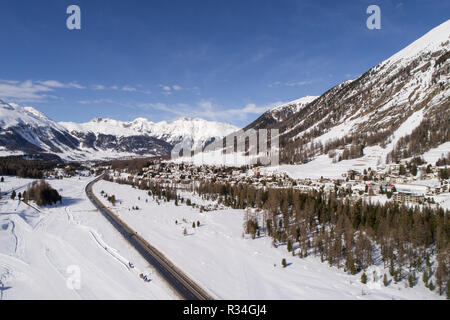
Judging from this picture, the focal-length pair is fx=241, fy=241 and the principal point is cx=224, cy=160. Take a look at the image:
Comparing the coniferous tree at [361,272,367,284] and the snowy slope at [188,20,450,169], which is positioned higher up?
the snowy slope at [188,20,450,169]

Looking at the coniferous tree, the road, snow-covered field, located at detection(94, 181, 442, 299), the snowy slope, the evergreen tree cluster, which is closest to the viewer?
snow-covered field, located at detection(94, 181, 442, 299)

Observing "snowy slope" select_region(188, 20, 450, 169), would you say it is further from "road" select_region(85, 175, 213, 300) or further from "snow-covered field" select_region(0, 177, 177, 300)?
"snow-covered field" select_region(0, 177, 177, 300)

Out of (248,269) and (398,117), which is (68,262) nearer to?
(248,269)

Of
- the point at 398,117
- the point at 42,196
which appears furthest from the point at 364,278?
the point at 398,117

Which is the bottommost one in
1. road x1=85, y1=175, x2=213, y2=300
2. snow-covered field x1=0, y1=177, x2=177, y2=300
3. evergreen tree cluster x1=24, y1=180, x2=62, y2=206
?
road x1=85, y1=175, x2=213, y2=300

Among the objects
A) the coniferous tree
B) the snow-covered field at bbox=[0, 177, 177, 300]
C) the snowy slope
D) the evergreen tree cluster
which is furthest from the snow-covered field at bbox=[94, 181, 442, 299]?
the snowy slope

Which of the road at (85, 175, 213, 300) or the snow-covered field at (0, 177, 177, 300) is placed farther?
the road at (85, 175, 213, 300)

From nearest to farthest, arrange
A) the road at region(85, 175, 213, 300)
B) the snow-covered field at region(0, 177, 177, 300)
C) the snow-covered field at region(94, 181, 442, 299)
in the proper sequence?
the snow-covered field at region(0, 177, 177, 300) < the snow-covered field at region(94, 181, 442, 299) < the road at region(85, 175, 213, 300)
